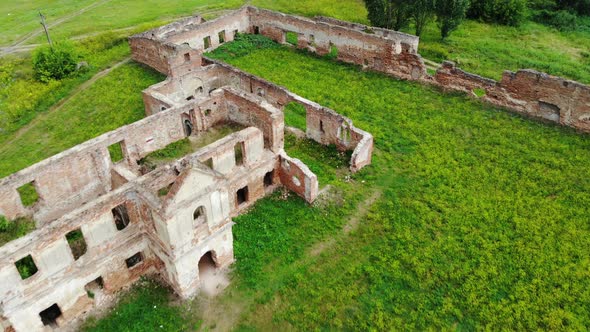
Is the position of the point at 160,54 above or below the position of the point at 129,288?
above

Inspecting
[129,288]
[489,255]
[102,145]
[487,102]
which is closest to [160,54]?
[102,145]

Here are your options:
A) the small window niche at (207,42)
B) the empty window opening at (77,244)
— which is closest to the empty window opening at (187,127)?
the empty window opening at (77,244)

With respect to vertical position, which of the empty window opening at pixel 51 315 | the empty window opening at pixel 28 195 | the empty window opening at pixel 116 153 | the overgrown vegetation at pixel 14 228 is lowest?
the empty window opening at pixel 51 315

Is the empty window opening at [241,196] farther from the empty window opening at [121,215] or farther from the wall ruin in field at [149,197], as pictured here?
the empty window opening at [121,215]

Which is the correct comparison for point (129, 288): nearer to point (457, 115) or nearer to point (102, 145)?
point (102, 145)

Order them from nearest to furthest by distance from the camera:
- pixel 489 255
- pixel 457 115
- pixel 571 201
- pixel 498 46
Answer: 1. pixel 489 255
2. pixel 571 201
3. pixel 457 115
4. pixel 498 46

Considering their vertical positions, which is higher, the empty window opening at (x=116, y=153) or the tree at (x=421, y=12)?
the tree at (x=421, y=12)

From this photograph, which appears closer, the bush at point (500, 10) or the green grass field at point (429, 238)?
the green grass field at point (429, 238)
